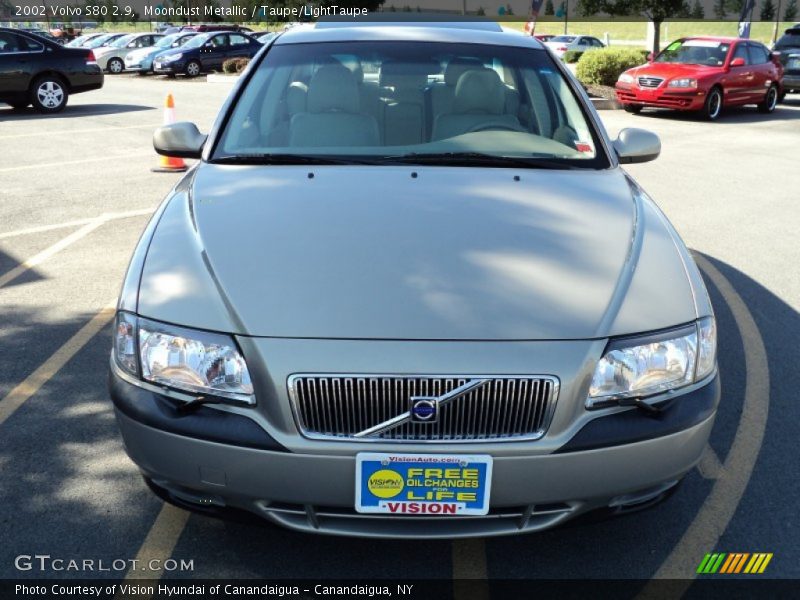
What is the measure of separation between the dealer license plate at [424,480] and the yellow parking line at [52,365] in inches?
86.3

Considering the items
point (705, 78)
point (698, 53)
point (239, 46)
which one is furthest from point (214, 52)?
point (705, 78)

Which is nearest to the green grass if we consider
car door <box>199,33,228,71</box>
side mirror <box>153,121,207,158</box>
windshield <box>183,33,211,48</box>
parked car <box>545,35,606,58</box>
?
parked car <box>545,35,606,58</box>

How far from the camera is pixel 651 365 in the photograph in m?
2.51

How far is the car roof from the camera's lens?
4.21m

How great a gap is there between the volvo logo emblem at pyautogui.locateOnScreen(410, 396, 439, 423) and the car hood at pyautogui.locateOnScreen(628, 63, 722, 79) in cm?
1539

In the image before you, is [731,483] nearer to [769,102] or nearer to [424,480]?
[424,480]

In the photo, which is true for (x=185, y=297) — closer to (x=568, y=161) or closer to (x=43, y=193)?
(x=568, y=161)

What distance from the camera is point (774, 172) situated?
35.3 ft

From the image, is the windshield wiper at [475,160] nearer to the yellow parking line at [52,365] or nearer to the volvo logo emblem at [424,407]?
the volvo logo emblem at [424,407]

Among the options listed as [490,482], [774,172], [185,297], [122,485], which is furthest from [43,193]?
[774,172]

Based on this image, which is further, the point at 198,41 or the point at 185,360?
the point at 198,41

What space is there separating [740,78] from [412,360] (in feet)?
54.9

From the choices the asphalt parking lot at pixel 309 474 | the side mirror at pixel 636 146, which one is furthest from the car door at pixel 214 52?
the side mirror at pixel 636 146

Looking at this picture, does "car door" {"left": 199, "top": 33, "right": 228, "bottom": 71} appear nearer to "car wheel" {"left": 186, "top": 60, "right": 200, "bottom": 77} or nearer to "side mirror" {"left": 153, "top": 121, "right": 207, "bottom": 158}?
"car wheel" {"left": 186, "top": 60, "right": 200, "bottom": 77}
